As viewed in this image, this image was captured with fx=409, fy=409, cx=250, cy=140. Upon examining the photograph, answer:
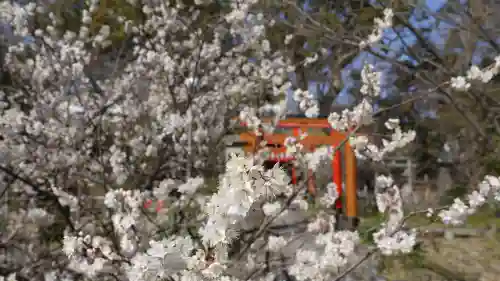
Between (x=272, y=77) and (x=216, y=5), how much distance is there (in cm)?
152

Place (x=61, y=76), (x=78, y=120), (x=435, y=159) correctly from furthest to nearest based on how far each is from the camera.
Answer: (x=435, y=159) → (x=61, y=76) → (x=78, y=120)

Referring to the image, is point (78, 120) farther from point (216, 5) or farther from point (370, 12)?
point (370, 12)

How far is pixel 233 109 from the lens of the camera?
361cm

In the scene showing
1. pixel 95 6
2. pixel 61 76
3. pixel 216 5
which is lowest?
pixel 61 76

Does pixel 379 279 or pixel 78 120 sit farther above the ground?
pixel 78 120

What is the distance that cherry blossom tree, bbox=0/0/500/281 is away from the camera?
1.88 m

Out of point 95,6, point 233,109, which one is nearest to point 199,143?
point 233,109

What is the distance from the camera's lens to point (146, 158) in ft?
11.7

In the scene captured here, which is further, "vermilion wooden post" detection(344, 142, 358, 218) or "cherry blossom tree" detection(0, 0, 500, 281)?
"vermilion wooden post" detection(344, 142, 358, 218)

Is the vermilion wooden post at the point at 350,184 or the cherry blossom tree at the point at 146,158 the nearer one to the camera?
the cherry blossom tree at the point at 146,158

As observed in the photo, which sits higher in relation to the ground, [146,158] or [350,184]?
[146,158]

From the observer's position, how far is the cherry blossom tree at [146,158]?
1.88 meters

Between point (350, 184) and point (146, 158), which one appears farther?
point (350, 184)

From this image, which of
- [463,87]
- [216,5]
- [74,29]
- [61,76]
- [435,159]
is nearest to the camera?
[463,87]
